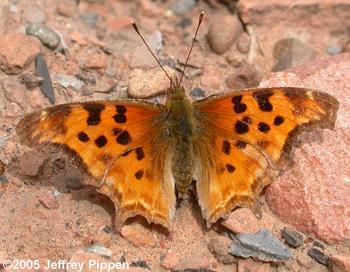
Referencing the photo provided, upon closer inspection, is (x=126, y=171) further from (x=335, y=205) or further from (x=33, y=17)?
(x=33, y=17)

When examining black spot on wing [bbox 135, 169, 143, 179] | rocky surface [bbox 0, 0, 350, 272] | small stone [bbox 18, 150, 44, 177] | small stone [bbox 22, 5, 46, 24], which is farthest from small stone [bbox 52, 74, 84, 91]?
black spot on wing [bbox 135, 169, 143, 179]

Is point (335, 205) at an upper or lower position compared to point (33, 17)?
lower

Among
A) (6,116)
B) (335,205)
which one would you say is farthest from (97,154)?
(335,205)

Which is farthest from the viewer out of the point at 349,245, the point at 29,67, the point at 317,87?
the point at 29,67

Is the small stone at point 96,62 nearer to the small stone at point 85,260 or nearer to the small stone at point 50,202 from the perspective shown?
the small stone at point 50,202

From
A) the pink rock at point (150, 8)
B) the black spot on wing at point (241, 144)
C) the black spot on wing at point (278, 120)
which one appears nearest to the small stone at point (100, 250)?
the black spot on wing at point (241, 144)

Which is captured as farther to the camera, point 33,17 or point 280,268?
point 33,17
